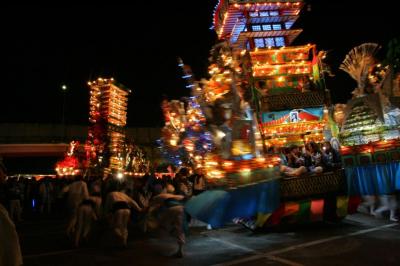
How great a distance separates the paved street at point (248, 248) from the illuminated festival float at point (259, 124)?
518 millimetres

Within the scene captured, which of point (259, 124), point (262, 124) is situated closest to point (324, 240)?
point (259, 124)

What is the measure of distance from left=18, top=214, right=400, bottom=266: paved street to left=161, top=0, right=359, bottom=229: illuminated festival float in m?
0.52

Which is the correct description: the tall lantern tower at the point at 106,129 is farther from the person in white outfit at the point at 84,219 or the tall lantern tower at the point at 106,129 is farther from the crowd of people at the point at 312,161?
the crowd of people at the point at 312,161

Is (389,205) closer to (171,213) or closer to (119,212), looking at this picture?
(171,213)

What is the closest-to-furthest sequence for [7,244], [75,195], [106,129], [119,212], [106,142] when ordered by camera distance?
[7,244] < [119,212] < [75,195] < [106,142] < [106,129]

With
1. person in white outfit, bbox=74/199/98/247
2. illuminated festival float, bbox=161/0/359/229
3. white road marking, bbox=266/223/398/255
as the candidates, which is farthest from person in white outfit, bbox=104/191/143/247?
white road marking, bbox=266/223/398/255

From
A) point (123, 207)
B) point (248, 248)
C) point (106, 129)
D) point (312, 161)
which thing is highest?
point (106, 129)

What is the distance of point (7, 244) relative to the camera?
316cm

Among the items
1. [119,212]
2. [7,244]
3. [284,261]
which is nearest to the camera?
Answer: [7,244]

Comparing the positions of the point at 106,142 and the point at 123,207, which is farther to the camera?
the point at 106,142

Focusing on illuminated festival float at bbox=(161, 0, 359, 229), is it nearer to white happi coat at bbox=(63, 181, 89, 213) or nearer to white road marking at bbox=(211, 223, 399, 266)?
white road marking at bbox=(211, 223, 399, 266)

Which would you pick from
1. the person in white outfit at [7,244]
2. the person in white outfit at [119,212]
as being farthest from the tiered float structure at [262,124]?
the person in white outfit at [7,244]

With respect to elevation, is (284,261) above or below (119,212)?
below

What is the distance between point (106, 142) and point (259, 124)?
43.3 ft
